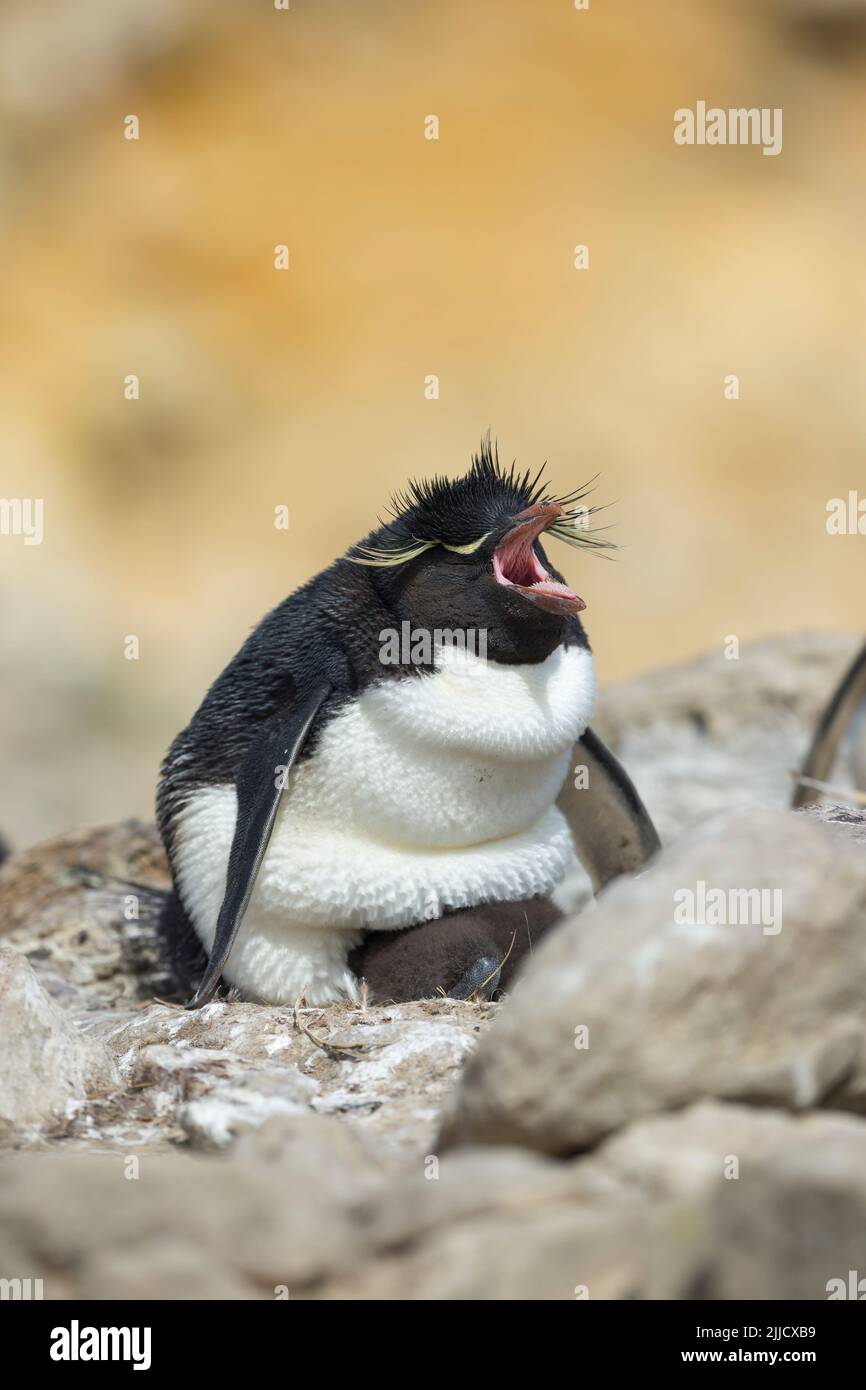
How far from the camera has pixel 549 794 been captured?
2934 mm

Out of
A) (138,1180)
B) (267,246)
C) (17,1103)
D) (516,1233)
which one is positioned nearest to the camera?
(516,1233)

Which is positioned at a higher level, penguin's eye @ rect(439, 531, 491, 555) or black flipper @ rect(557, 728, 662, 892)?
penguin's eye @ rect(439, 531, 491, 555)

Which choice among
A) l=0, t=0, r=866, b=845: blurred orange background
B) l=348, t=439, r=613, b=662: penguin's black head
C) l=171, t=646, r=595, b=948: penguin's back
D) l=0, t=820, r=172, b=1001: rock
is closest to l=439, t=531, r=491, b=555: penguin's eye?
l=348, t=439, r=613, b=662: penguin's black head

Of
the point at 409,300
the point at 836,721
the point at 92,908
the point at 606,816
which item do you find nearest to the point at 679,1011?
the point at 606,816

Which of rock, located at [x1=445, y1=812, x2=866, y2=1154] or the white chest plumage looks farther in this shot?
the white chest plumage

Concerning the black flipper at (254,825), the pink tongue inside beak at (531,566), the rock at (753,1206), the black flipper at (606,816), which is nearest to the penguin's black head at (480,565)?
the pink tongue inside beak at (531,566)

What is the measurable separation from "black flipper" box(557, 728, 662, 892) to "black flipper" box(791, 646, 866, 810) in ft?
4.60

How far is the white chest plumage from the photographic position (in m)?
2.70

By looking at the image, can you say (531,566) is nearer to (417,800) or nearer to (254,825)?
(417,800)

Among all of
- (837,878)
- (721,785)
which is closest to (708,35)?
(721,785)

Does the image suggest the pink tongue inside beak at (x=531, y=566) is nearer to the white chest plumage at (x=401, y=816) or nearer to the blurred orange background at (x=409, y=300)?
the white chest plumage at (x=401, y=816)

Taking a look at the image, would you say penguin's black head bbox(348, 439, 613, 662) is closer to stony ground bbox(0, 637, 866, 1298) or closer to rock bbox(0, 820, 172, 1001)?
stony ground bbox(0, 637, 866, 1298)
